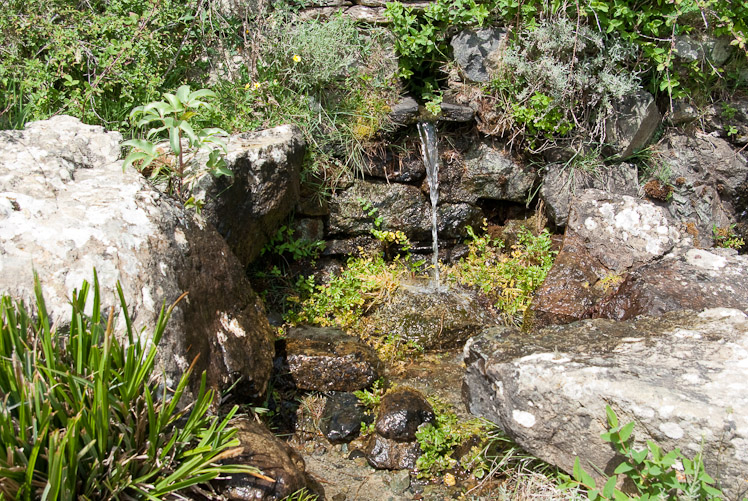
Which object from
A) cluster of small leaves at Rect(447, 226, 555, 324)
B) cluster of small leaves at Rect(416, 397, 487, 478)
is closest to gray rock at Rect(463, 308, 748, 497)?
cluster of small leaves at Rect(416, 397, 487, 478)

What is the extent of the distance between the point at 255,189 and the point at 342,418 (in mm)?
1899

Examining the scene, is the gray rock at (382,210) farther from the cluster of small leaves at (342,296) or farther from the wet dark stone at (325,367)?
the wet dark stone at (325,367)

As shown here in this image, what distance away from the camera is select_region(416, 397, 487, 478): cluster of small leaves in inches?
145

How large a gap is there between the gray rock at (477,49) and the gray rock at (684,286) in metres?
2.47

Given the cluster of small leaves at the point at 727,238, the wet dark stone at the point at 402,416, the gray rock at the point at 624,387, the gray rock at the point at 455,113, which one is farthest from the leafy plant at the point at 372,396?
the cluster of small leaves at the point at 727,238

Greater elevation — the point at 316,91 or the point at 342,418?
the point at 316,91

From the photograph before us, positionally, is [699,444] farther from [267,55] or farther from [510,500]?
[267,55]

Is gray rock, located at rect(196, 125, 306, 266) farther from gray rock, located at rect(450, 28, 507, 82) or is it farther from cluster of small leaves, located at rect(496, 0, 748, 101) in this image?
cluster of small leaves, located at rect(496, 0, 748, 101)

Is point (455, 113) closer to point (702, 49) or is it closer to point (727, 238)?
point (702, 49)

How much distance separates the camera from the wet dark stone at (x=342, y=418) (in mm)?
4117

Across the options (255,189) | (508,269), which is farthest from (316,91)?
(508,269)

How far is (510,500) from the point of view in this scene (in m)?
3.29

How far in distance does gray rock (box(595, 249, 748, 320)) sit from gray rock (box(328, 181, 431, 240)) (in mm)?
1969

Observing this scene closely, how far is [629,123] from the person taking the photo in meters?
5.74
